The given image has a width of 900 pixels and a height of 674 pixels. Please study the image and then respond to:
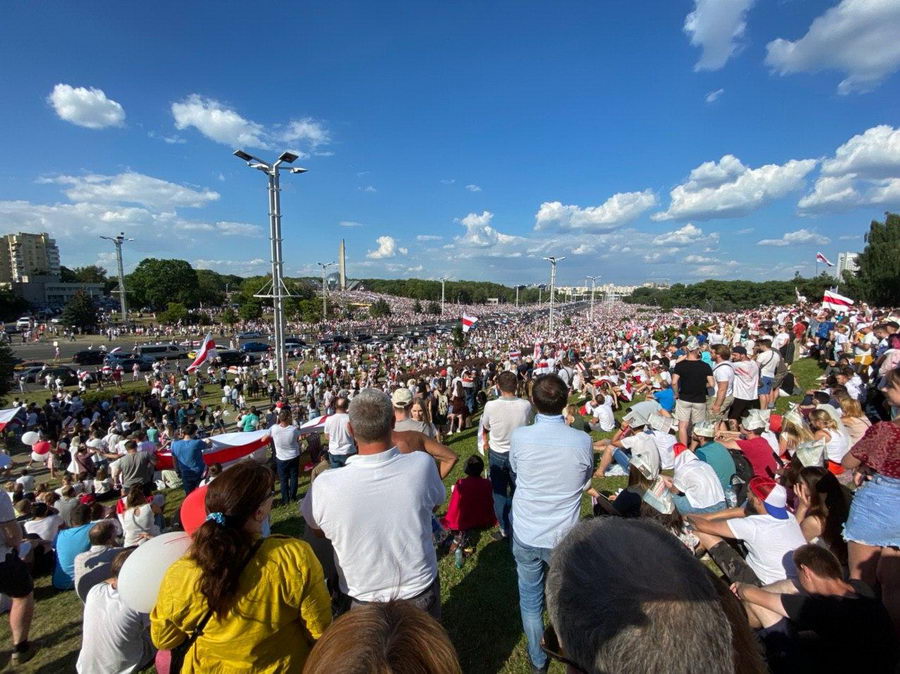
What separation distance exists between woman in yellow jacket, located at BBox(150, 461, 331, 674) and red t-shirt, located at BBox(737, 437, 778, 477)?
4.82 m

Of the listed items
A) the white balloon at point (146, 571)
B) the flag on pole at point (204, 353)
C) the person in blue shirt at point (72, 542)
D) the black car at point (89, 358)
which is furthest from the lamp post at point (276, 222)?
the black car at point (89, 358)

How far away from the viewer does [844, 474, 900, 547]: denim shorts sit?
99.7 inches

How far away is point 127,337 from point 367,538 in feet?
184

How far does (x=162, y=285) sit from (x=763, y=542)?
282 feet

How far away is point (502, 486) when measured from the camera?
434cm

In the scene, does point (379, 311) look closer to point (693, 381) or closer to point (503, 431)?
point (693, 381)

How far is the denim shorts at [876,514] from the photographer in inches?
99.7

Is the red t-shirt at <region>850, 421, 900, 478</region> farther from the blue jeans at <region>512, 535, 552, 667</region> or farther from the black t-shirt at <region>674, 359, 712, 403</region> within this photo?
the black t-shirt at <region>674, 359, 712, 403</region>

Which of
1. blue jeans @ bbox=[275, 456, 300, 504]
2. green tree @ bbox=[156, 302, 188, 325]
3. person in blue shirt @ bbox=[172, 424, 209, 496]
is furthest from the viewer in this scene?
green tree @ bbox=[156, 302, 188, 325]

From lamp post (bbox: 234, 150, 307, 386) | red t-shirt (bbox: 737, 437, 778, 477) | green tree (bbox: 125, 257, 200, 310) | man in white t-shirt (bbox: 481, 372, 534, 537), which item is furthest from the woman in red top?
green tree (bbox: 125, 257, 200, 310)

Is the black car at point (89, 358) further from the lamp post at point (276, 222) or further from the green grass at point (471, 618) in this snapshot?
the green grass at point (471, 618)

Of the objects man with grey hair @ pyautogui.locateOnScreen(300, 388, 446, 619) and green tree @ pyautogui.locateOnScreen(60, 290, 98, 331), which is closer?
man with grey hair @ pyautogui.locateOnScreen(300, 388, 446, 619)

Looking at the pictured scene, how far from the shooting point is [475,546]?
4.46m

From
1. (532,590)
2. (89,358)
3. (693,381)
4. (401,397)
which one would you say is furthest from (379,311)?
(532,590)
